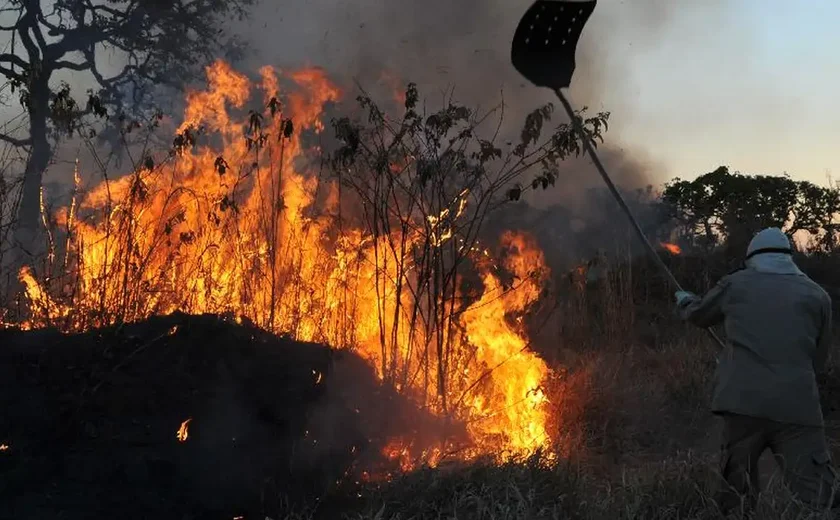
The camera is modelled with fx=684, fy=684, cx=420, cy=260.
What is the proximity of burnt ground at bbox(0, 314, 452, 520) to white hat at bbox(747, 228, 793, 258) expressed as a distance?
8.25 feet

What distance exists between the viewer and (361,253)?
19.0ft

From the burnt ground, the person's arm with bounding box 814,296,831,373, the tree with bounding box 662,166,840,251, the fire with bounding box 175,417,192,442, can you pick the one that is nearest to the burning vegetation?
the burnt ground

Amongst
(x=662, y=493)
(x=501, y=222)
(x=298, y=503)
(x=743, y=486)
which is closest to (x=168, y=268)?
(x=298, y=503)

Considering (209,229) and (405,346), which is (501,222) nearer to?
(405,346)

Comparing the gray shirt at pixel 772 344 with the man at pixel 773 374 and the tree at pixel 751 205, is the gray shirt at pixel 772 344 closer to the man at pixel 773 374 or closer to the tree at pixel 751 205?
the man at pixel 773 374

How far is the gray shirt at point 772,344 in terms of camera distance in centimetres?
344

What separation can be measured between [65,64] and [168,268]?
12.1 meters

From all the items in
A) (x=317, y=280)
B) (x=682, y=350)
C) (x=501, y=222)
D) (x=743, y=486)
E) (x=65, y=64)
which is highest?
(x=65, y=64)

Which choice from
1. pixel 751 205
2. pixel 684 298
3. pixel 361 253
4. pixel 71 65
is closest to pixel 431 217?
pixel 361 253

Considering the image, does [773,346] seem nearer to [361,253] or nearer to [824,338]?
[824,338]

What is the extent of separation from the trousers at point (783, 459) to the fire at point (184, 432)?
281 cm

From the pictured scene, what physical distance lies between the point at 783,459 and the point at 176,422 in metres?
3.20

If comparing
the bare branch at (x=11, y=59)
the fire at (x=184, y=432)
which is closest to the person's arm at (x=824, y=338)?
the fire at (x=184, y=432)

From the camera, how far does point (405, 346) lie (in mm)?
5688
